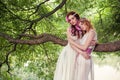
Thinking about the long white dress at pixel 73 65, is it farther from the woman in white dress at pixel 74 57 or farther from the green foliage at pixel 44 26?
the green foliage at pixel 44 26

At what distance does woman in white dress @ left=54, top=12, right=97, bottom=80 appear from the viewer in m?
2.81

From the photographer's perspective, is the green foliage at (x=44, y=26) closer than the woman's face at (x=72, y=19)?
No

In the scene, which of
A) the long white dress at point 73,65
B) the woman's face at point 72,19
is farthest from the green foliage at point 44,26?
the woman's face at point 72,19

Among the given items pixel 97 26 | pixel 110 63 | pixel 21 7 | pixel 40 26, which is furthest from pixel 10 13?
pixel 110 63

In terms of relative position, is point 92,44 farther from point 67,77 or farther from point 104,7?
point 104,7

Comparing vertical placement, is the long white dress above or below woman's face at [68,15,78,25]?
below

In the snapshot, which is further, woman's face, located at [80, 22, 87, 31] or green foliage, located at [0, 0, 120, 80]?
green foliage, located at [0, 0, 120, 80]

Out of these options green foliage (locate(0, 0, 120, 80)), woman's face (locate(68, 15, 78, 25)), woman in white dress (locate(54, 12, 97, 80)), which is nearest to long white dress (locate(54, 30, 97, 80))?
woman in white dress (locate(54, 12, 97, 80))

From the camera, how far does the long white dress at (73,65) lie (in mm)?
2848

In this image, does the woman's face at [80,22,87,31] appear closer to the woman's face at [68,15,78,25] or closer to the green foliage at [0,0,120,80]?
the woman's face at [68,15,78,25]

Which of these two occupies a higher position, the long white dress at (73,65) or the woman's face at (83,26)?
the woman's face at (83,26)

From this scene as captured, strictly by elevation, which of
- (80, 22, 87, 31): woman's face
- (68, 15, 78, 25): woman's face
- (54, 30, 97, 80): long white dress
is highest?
(68, 15, 78, 25): woman's face

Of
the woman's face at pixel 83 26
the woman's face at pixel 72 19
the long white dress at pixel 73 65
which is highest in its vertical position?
the woman's face at pixel 72 19

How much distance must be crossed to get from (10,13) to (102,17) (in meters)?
1.91
